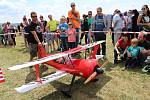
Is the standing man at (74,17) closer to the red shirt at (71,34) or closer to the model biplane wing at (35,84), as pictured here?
the red shirt at (71,34)

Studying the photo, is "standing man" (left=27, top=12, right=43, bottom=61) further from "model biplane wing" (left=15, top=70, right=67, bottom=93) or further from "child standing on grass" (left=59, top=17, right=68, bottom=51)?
"child standing on grass" (left=59, top=17, right=68, bottom=51)

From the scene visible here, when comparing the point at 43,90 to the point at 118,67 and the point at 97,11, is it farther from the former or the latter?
the point at 97,11

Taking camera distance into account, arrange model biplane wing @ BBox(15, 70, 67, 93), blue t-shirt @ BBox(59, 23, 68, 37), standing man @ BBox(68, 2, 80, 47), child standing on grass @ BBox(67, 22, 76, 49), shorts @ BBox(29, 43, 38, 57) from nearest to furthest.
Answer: model biplane wing @ BBox(15, 70, 67, 93)
shorts @ BBox(29, 43, 38, 57)
standing man @ BBox(68, 2, 80, 47)
child standing on grass @ BBox(67, 22, 76, 49)
blue t-shirt @ BBox(59, 23, 68, 37)

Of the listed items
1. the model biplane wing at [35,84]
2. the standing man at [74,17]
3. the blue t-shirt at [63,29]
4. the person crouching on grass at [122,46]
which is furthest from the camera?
the blue t-shirt at [63,29]

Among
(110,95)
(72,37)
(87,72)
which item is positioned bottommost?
(110,95)

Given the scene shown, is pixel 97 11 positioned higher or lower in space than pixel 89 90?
higher

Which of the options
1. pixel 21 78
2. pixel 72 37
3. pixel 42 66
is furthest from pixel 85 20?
pixel 21 78

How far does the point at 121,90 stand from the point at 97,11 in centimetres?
426

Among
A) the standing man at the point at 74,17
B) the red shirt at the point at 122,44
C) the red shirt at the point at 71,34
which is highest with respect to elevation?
the standing man at the point at 74,17

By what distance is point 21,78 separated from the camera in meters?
9.61

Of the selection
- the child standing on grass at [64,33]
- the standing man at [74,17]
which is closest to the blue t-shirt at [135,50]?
the standing man at [74,17]

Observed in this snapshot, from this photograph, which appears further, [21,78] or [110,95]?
[21,78]

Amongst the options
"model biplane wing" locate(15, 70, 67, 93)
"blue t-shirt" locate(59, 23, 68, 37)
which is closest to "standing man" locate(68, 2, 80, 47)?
"blue t-shirt" locate(59, 23, 68, 37)

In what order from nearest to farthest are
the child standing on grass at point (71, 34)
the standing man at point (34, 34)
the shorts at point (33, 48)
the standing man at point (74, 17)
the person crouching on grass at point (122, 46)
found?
the standing man at point (34, 34) → the shorts at point (33, 48) → the person crouching on grass at point (122, 46) → the standing man at point (74, 17) → the child standing on grass at point (71, 34)
